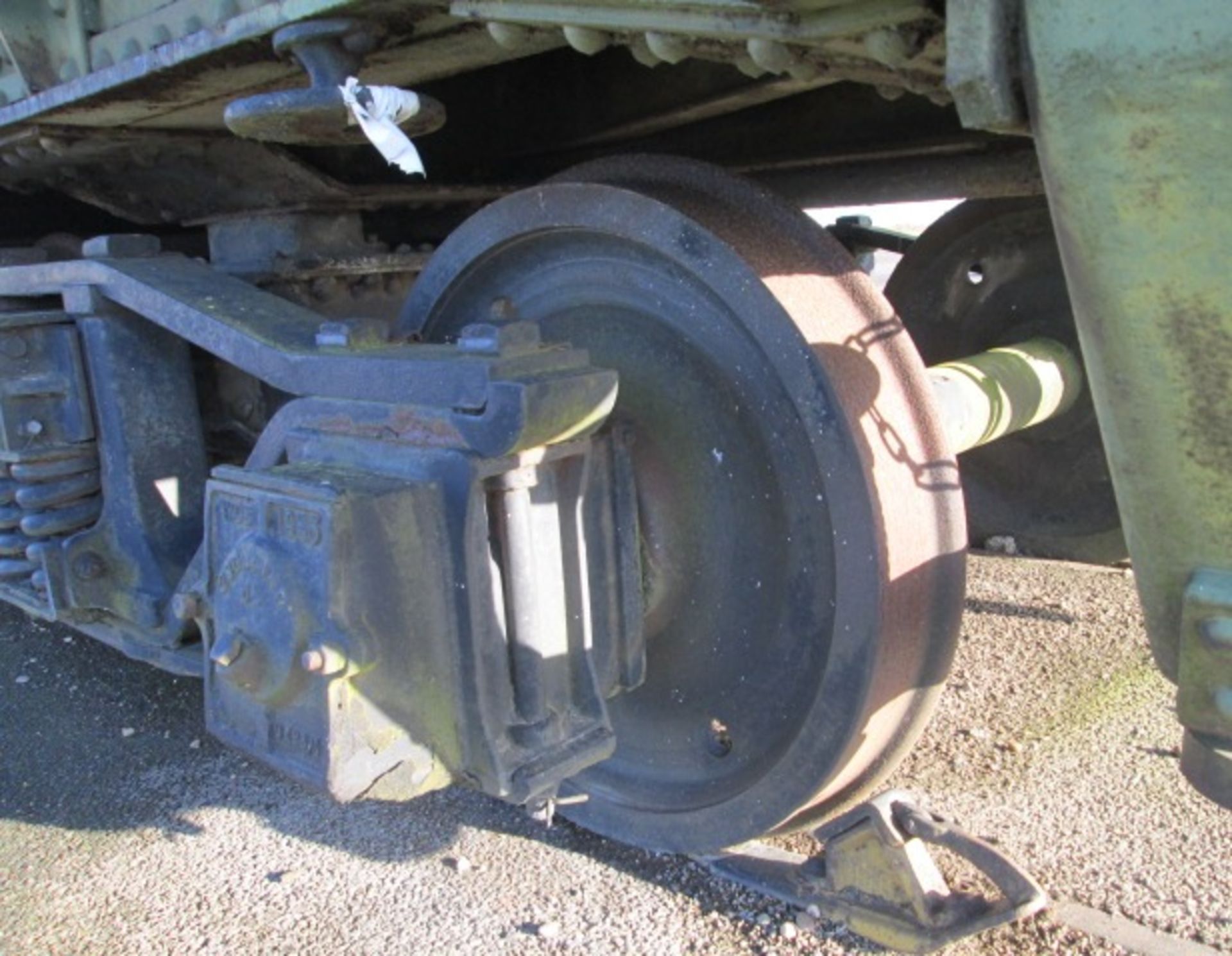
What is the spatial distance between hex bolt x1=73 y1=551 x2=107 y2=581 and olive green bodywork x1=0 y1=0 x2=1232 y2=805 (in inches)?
30.3

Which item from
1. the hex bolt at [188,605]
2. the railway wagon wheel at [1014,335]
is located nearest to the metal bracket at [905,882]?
the hex bolt at [188,605]

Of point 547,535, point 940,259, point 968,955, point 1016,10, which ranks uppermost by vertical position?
point 1016,10

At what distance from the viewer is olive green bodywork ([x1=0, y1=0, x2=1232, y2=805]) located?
1.01 meters

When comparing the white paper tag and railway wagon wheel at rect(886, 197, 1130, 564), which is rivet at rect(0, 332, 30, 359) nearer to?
the white paper tag

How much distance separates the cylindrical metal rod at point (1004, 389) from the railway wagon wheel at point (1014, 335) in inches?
6.5

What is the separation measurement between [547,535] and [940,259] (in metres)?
1.70

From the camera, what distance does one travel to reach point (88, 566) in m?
2.36

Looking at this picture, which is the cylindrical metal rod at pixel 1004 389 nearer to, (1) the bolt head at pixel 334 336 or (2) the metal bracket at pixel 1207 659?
(2) the metal bracket at pixel 1207 659

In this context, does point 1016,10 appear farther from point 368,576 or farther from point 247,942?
point 247,942

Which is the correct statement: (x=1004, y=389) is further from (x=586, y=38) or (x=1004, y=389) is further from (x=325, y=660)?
(x=325, y=660)

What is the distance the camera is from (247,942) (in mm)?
2105

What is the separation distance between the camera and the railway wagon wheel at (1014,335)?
2811 mm

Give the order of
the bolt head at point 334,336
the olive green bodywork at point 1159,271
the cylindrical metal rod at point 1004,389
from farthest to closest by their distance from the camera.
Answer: the cylindrical metal rod at point 1004,389 → the bolt head at point 334,336 → the olive green bodywork at point 1159,271

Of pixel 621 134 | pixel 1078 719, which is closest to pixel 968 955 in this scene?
pixel 1078 719
